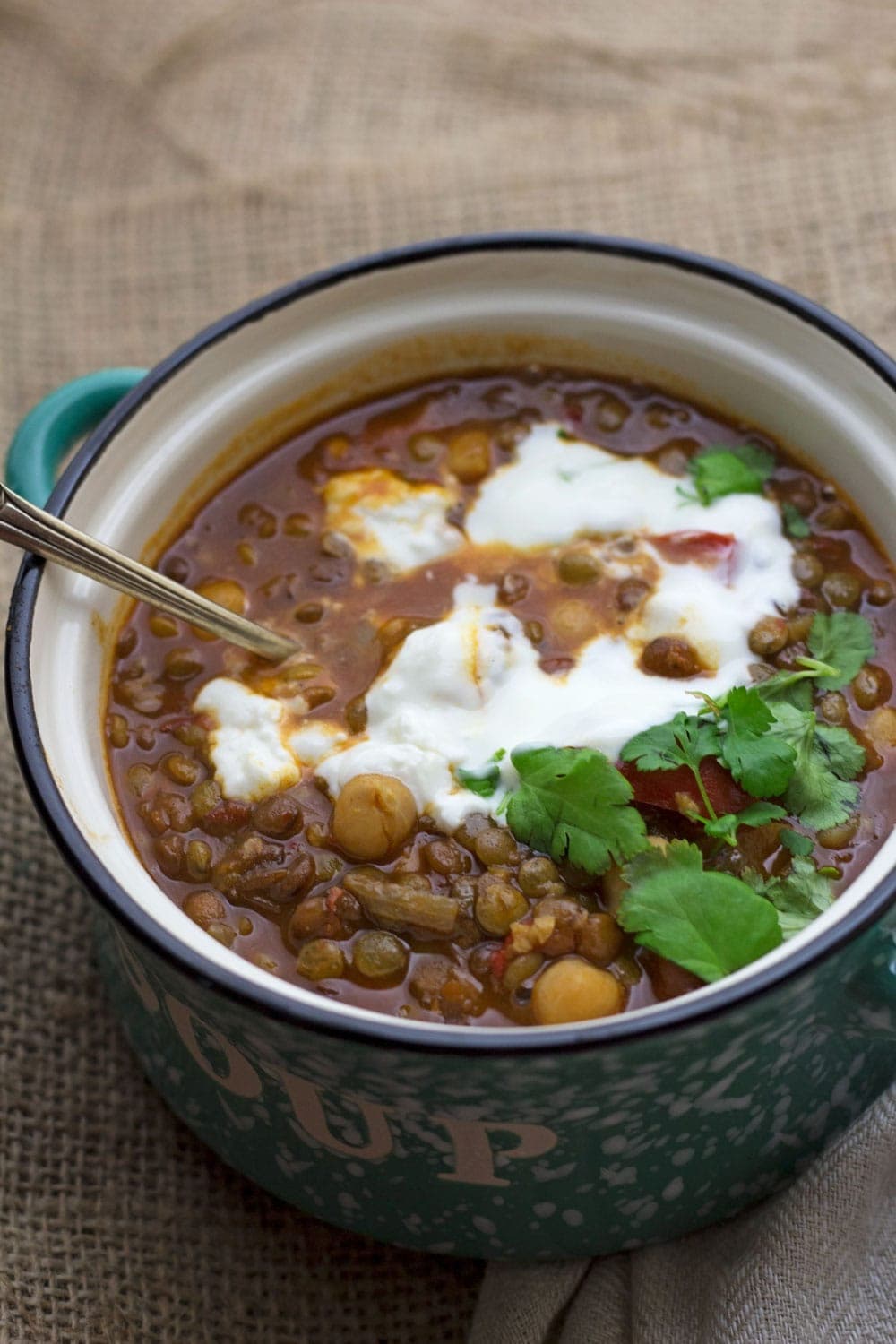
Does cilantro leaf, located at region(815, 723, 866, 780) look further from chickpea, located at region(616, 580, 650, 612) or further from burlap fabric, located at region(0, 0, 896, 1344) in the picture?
burlap fabric, located at region(0, 0, 896, 1344)

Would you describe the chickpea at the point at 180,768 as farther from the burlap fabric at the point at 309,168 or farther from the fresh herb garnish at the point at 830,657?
the fresh herb garnish at the point at 830,657

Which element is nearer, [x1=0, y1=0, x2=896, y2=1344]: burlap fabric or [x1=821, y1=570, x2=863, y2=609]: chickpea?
[x1=821, y1=570, x2=863, y2=609]: chickpea

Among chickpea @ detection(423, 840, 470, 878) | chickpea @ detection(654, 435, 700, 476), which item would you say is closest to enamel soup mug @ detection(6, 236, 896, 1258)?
chickpea @ detection(654, 435, 700, 476)

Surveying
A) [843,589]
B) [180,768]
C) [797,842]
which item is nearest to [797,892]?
[797,842]

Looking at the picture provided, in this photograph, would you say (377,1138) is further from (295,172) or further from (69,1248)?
(295,172)

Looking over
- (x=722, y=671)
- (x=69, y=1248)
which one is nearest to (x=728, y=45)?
(x=722, y=671)
